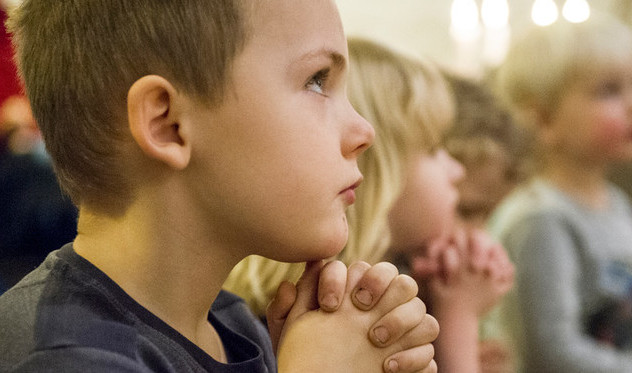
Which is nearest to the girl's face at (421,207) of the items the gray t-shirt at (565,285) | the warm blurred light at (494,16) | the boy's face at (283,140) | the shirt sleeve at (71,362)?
the gray t-shirt at (565,285)

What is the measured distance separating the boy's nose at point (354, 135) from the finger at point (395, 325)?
0.16 m

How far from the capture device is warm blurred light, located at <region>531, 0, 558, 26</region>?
1967 mm

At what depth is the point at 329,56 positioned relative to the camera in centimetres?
65

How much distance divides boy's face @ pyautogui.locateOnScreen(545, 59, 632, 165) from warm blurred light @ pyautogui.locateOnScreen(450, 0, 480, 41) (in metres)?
0.72

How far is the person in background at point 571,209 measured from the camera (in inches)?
65.6

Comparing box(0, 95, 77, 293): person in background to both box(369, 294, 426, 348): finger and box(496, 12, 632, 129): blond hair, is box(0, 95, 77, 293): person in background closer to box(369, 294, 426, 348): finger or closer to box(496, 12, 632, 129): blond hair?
box(369, 294, 426, 348): finger

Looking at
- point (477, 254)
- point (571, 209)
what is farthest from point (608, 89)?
point (477, 254)

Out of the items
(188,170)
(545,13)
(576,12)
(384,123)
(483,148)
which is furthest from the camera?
(545,13)

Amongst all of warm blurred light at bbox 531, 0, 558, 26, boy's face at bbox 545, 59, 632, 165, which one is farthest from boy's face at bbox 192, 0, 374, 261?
warm blurred light at bbox 531, 0, 558, 26

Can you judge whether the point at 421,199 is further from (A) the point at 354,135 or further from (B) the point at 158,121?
(B) the point at 158,121

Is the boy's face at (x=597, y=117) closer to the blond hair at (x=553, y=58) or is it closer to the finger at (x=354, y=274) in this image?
the blond hair at (x=553, y=58)

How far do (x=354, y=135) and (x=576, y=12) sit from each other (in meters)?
1.58

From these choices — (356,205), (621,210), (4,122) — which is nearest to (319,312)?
(356,205)

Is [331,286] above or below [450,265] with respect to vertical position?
below
